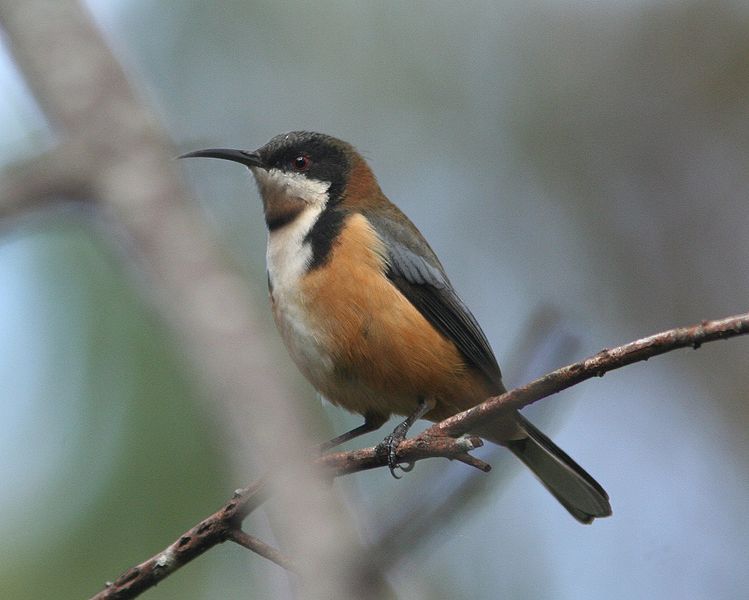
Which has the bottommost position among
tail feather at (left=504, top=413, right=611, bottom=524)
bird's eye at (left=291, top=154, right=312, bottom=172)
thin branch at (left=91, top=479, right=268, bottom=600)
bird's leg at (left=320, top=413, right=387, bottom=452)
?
tail feather at (left=504, top=413, right=611, bottom=524)

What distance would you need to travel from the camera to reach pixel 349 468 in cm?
392

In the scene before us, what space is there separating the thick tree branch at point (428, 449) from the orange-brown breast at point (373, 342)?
1.14 metres

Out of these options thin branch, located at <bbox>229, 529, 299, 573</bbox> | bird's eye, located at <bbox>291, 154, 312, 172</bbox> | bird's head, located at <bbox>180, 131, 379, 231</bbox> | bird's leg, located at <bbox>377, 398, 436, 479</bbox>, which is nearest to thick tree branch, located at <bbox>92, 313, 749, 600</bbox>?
thin branch, located at <bbox>229, 529, 299, 573</bbox>

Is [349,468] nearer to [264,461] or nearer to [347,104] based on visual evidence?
[264,461]

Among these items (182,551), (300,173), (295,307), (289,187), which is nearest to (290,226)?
(289,187)

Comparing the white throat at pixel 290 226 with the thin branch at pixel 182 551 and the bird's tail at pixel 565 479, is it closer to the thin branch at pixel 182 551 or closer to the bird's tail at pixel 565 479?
the bird's tail at pixel 565 479

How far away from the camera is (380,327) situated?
17.3ft

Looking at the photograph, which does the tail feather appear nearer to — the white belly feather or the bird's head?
the white belly feather

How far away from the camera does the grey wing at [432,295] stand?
5.63 metres

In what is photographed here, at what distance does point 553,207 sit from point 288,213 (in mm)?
5229

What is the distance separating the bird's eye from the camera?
625cm

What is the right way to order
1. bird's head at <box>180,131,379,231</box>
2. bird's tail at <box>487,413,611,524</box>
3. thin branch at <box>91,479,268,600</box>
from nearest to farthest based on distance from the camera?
thin branch at <box>91,479,268,600</box> < bird's tail at <box>487,413,611,524</box> < bird's head at <box>180,131,379,231</box>

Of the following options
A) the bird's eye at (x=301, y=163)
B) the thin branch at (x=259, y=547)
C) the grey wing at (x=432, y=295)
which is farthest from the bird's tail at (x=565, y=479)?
the thin branch at (x=259, y=547)

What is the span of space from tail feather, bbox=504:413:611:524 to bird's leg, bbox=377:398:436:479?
0.51m
